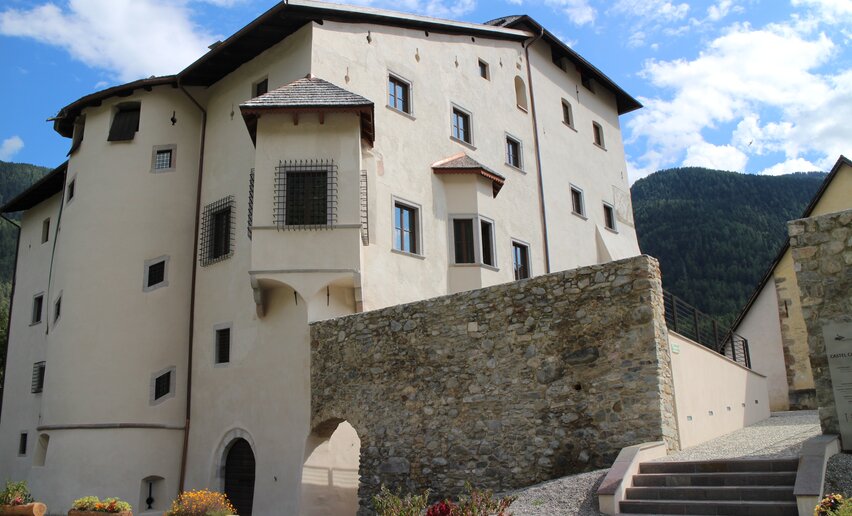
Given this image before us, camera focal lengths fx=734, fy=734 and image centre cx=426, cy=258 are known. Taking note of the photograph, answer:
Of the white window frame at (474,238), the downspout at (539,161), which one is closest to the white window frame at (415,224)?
the white window frame at (474,238)

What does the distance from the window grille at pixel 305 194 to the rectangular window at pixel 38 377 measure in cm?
1340

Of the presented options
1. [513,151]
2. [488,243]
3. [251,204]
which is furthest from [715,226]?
[251,204]

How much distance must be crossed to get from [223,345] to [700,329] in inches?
521

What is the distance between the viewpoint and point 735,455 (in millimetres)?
10148

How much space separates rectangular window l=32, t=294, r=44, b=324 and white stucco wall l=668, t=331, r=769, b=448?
76.0 feet

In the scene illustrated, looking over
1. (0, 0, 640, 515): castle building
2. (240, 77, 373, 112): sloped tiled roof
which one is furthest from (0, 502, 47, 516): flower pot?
(240, 77, 373, 112): sloped tiled roof

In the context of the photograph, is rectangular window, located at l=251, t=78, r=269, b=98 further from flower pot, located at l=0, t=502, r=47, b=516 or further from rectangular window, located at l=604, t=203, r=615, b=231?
rectangular window, located at l=604, t=203, r=615, b=231

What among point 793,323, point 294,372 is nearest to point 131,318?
point 294,372

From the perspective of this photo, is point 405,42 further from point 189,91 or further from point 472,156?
point 189,91

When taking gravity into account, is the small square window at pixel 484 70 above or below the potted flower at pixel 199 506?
above

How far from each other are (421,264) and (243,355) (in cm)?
517

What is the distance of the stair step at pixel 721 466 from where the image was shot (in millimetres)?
8969

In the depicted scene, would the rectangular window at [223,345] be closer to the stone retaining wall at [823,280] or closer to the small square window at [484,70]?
the small square window at [484,70]

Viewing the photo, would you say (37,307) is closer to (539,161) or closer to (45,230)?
(45,230)
